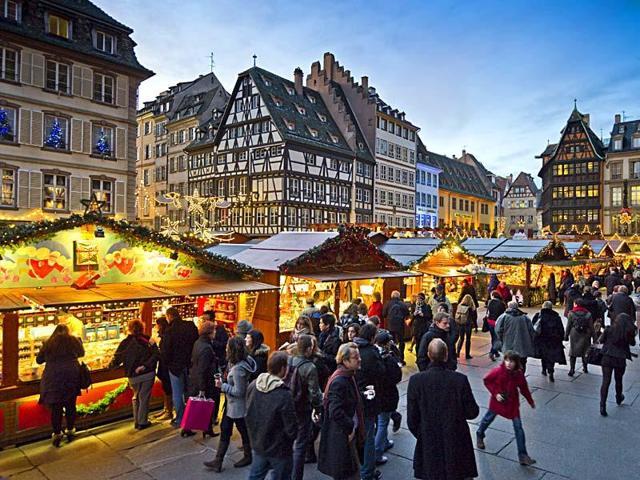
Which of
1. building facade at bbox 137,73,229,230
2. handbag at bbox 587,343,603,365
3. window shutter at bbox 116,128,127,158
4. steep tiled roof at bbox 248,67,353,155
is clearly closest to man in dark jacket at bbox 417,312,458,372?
handbag at bbox 587,343,603,365

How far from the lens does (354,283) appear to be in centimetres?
1319

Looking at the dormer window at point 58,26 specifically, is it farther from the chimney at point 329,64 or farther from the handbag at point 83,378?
the chimney at point 329,64

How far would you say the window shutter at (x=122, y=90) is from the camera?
81.7 feet

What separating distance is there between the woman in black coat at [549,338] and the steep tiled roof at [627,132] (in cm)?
4967

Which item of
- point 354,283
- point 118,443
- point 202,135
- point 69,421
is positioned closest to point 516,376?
point 118,443

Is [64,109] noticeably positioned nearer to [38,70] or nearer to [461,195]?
[38,70]

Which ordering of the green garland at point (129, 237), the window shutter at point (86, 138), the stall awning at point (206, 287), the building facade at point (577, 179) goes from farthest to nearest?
the building facade at point (577, 179), the window shutter at point (86, 138), the stall awning at point (206, 287), the green garland at point (129, 237)

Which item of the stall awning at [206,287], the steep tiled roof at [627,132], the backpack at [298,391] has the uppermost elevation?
the steep tiled roof at [627,132]

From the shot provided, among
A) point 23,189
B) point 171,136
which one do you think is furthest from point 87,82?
point 171,136

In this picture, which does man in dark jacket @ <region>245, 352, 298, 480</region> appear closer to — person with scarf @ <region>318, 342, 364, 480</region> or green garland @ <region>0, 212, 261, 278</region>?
person with scarf @ <region>318, 342, 364, 480</region>

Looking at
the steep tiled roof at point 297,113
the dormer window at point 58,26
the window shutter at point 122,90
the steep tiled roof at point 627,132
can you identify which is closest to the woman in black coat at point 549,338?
the window shutter at point 122,90

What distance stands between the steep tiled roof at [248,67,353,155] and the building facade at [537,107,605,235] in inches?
1079

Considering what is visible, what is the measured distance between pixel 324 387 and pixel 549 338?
5.25 m

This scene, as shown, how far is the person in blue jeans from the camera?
5254 mm
